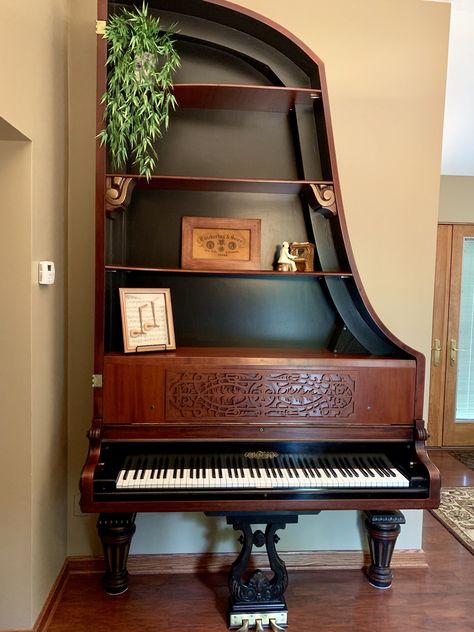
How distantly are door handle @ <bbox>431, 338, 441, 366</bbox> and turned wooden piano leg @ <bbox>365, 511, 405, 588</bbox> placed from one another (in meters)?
2.69

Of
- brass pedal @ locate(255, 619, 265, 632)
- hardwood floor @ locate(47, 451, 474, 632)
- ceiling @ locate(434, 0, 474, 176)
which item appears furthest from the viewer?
ceiling @ locate(434, 0, 474, 176)

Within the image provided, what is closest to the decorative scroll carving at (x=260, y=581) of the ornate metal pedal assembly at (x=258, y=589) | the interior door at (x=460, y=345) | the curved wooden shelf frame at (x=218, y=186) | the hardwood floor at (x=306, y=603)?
the ornate metal pedal assembly at (x=258, y=589)

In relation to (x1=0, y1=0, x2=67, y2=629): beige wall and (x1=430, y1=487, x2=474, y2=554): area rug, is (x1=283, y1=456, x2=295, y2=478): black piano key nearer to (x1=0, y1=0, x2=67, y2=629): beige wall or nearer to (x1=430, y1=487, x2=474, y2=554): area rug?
(x1=0, y1=0, x2=67, y2=629): beige wall

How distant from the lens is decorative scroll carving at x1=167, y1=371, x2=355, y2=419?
1.88m

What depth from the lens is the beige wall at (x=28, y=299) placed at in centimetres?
166

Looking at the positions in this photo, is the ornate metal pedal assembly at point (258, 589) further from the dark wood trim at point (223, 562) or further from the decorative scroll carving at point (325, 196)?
the decorative scroll carving at point (325, 196)

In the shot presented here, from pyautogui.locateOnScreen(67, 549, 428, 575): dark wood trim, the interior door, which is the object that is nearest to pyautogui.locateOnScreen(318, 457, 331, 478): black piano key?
pyautogui.locateOnScreen(67, 549, 428, 575): dark wood trim

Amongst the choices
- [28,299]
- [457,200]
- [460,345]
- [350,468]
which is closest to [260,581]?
[350,468]

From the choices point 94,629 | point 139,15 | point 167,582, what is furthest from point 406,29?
point 94,629

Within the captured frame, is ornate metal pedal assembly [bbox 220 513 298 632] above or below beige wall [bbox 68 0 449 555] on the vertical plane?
below

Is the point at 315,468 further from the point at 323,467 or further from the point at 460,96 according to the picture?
the point at 460,96

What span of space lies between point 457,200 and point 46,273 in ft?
13.3

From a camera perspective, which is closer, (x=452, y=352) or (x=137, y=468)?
(x=137, y=468)

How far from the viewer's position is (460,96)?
3084mm
